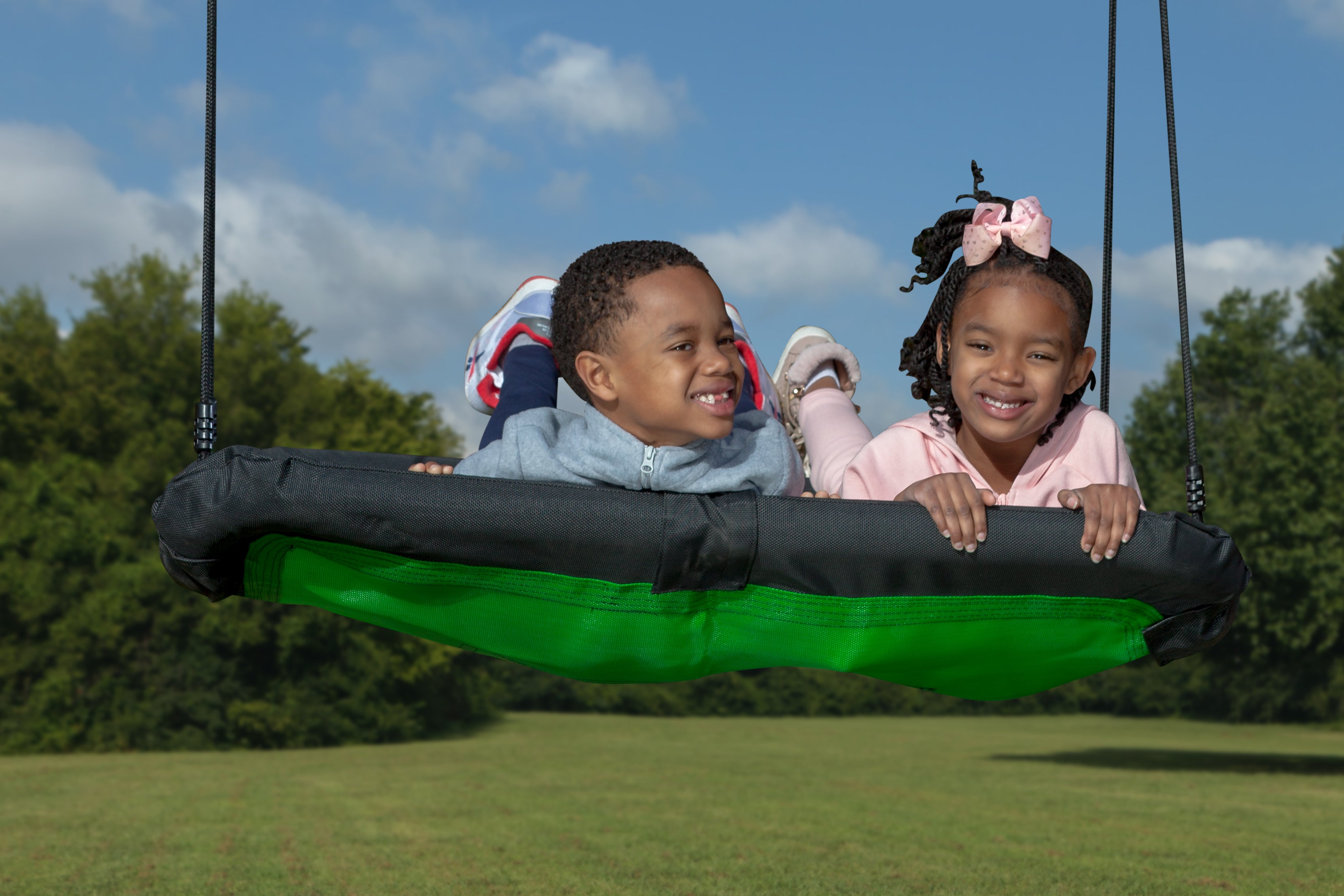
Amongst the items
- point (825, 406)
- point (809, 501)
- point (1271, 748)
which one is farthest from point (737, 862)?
point (1271, 748)

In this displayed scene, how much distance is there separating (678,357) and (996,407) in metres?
0.69

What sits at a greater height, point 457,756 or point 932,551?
point 932,551

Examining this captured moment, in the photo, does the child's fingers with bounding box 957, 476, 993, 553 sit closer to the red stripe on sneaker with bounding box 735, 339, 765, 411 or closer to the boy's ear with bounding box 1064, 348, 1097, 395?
the boy's ear with bounding box 1064, 348, 1097, 395

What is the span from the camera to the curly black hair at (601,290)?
2447mm

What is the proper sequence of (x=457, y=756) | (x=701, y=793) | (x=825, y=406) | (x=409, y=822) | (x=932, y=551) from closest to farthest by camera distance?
(x=932, y=551), (x=825, y=406), (x=409, y=822), (x=701, y=793), (x=457, y=756)

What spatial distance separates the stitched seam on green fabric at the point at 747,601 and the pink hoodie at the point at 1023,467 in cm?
25

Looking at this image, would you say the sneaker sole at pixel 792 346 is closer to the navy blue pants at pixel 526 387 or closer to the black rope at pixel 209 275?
the navy blue pants at pixel 526 387

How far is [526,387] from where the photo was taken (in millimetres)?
3105

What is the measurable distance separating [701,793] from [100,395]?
63.5 ft

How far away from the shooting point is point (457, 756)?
28781mm

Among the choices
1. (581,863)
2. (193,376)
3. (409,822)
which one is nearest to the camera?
(581,863)

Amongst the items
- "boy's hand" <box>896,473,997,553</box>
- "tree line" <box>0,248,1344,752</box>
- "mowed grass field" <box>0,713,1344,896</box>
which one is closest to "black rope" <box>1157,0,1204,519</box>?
"boy's hand" <box>896,473,997,553</box>

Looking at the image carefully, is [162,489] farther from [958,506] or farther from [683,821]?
[958,506]

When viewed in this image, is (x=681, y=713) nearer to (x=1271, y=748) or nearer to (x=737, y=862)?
(x=1271, y=748)
